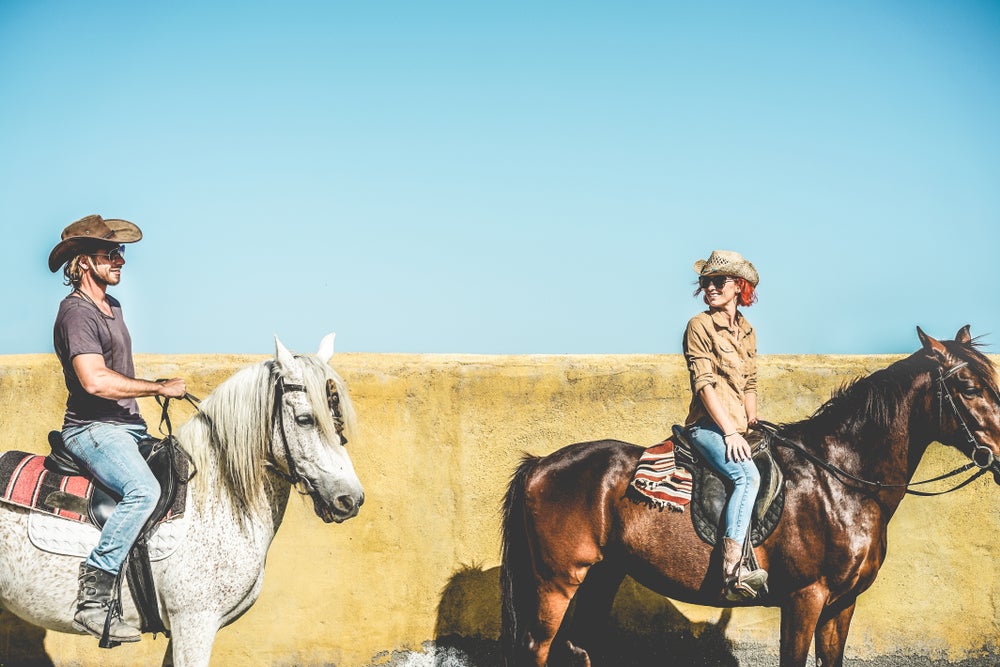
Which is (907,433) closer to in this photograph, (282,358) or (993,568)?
(993,568)

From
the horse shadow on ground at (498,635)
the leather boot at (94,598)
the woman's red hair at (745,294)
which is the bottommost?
the horse shadow on ground at (498,635)

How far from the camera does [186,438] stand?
465 centimetres

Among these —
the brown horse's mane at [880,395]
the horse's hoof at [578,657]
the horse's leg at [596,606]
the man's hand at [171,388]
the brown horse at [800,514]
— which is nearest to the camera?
the man's hand at [171,388]

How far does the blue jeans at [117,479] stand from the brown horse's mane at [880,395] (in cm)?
377

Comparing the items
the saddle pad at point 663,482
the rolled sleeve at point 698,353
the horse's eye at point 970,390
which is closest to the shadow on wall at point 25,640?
the saddle pad at point 663,482

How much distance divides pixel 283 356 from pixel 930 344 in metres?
3.70

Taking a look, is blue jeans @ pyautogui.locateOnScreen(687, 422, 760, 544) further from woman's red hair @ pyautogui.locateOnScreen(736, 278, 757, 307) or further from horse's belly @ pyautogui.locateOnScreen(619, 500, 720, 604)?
woman's red hair @ pyautogui.locateOnScreen(736, 278, 757, 307)

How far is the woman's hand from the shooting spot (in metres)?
5.07

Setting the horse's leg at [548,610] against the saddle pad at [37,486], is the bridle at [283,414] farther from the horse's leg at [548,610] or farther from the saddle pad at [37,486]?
the horse's leg at [548,610]

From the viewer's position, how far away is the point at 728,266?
525cm

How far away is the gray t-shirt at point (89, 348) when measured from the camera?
4.45m

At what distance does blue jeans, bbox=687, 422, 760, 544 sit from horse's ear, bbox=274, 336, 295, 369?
7.88 feet

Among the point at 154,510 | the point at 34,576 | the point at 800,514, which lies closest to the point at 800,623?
the point at 800,514

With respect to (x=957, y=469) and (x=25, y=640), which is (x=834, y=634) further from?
(x=25, y=640)
